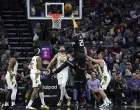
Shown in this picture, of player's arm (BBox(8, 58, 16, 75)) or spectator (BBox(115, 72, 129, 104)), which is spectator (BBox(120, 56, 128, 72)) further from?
player's arm (BBox(8, 58, 16, 75))

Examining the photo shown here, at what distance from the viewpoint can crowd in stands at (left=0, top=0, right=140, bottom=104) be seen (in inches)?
851

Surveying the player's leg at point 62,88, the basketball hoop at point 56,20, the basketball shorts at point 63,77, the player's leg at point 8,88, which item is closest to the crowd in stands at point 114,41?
the player's leg at point 62,88

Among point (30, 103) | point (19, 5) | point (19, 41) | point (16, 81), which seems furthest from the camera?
point (19, 5)

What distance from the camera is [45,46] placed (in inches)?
904

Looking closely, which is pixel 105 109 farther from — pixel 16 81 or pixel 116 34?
pixel 116 34

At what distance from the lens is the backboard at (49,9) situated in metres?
22.9

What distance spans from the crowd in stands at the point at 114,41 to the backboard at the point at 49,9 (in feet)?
5.02

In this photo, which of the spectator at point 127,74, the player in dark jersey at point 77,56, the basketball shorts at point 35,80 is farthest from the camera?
the spectator at point 127,74

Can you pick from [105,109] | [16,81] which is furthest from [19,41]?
[105,109]

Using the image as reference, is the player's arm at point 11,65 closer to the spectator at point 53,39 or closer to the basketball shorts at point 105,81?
the basketball shorts at point 105,81

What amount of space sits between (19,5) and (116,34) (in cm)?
559

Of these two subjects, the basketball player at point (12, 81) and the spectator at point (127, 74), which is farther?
the spectator at point (127, 74)

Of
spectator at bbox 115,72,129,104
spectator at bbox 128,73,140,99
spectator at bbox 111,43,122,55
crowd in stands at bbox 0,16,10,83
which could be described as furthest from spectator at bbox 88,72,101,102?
spectator at bbox 111,43,122,55

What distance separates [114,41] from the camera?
25812mm
